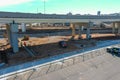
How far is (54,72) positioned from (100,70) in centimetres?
661

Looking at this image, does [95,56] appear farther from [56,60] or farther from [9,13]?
[9,13]

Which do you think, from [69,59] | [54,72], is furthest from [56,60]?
[54,72]

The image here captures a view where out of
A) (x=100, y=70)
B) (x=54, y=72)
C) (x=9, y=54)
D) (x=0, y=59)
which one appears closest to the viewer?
(x=54, y=72)

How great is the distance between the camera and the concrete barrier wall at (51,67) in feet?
75.3

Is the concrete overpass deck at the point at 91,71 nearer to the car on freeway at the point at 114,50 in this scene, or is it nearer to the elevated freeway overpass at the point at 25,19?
the car on freeway at the point at 114,50

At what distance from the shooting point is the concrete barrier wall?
75.3 ft

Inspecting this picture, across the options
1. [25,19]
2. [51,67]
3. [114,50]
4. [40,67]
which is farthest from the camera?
[25,19]

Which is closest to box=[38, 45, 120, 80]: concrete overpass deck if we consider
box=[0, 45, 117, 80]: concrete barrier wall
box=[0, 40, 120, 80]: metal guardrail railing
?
box=[0, 45, 117, 80]: concrete barrier wall

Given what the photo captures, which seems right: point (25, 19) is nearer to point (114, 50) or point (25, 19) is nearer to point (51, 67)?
point (51, 67)

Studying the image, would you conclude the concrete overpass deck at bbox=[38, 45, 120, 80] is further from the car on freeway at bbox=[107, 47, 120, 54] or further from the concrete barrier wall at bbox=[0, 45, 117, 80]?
the car on freeway at bbox=[107, 47, 120, 54]

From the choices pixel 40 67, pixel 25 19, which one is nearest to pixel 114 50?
pixel 40 67

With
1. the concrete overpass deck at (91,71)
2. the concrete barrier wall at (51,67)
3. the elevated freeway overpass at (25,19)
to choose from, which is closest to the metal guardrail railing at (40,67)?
the concrete barrier wall at (51,67)

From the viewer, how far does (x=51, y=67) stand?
26438mm

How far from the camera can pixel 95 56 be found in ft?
109
